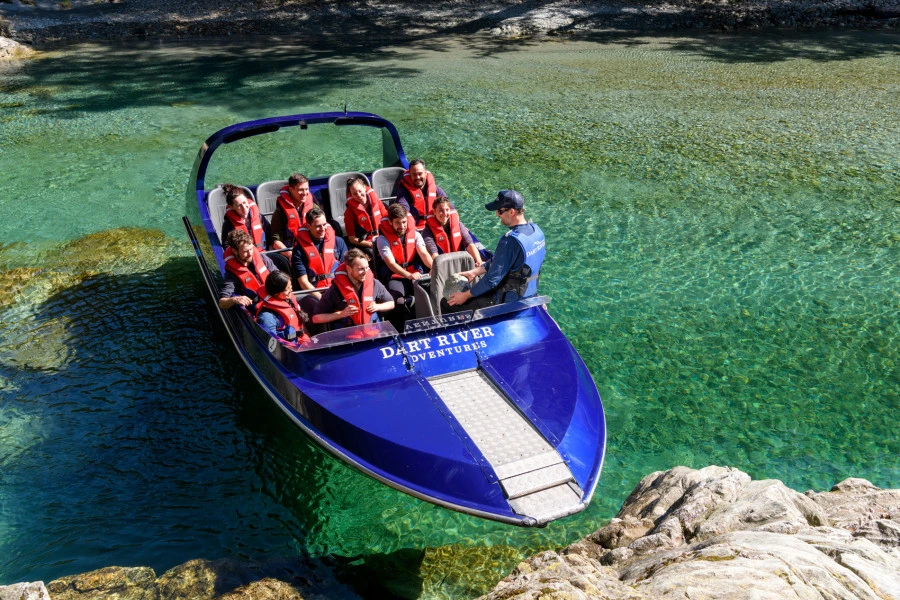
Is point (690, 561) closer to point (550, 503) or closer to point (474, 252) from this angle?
point (550, 503)

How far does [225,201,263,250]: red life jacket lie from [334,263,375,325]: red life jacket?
1.76 meters

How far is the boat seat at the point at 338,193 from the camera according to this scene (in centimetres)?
752

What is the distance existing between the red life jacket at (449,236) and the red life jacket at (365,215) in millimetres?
801

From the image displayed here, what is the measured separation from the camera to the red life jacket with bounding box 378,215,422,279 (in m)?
6.23

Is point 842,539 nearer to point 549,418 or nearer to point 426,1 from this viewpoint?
point 549,418

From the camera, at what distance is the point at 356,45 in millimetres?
19531

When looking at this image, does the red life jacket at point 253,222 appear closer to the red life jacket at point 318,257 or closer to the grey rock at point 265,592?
the red life jacket at point 318,257

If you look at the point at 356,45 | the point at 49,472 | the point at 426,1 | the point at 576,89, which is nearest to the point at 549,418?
the point at 49,472

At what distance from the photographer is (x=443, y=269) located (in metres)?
5.46

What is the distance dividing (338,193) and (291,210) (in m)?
0.82

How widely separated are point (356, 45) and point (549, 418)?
57.1 feet

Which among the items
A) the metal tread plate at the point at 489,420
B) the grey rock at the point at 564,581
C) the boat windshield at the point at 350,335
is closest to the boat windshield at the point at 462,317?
the boat windshield at the point at 350,335

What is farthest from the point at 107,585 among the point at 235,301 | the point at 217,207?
the point at 217,207

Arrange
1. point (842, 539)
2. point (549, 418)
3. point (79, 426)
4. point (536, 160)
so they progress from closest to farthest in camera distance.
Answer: point (842, 539) < point (549, 418) < point (79, 426) < point (536, 160)
